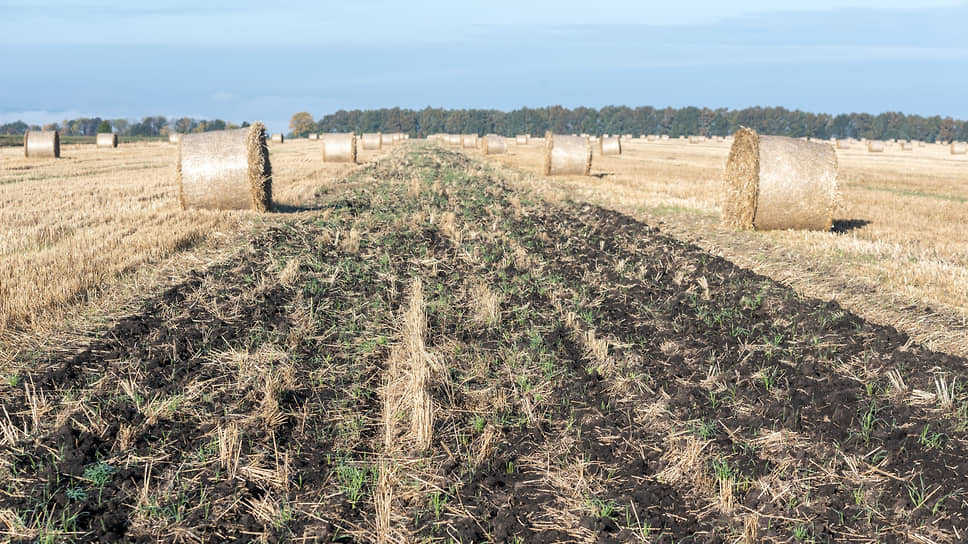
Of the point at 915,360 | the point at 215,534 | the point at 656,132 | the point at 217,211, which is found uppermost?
the point at 656,132

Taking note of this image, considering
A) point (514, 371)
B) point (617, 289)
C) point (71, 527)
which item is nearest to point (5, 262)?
point (71, 527)

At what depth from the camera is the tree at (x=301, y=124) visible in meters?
152

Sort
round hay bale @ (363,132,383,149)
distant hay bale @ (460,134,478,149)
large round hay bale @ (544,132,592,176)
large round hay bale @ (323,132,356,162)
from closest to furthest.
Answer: large round hay bale @ (544,132,592,176)
large round hay bale @ (323,132,356,162)
round hay bale @ (363,132,383,149)
distant hay bale @ (460,134,478,149)

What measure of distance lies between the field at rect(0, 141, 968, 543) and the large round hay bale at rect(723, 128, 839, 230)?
6.73 feet

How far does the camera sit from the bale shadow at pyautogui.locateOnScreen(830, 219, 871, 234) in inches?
494

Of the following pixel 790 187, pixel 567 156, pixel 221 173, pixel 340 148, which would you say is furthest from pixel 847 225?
pixel 340 148

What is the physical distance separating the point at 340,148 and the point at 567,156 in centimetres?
1230

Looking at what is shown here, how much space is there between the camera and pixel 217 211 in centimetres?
1312

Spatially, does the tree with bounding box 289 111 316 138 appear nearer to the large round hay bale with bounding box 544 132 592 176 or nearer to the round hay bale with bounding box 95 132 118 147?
the round hay bale with bounding box 95 132 118 147

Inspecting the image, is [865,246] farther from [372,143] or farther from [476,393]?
[372,143]

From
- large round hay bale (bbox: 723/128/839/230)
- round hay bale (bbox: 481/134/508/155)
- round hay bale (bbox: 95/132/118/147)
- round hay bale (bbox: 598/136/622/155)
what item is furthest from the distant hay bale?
large round hay bale (bbox: 723/128/839/230)

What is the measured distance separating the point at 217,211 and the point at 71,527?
10.7 metres

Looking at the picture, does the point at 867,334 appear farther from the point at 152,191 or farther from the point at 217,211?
the point at 152,191

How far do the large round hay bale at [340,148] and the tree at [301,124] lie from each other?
126205 mm
